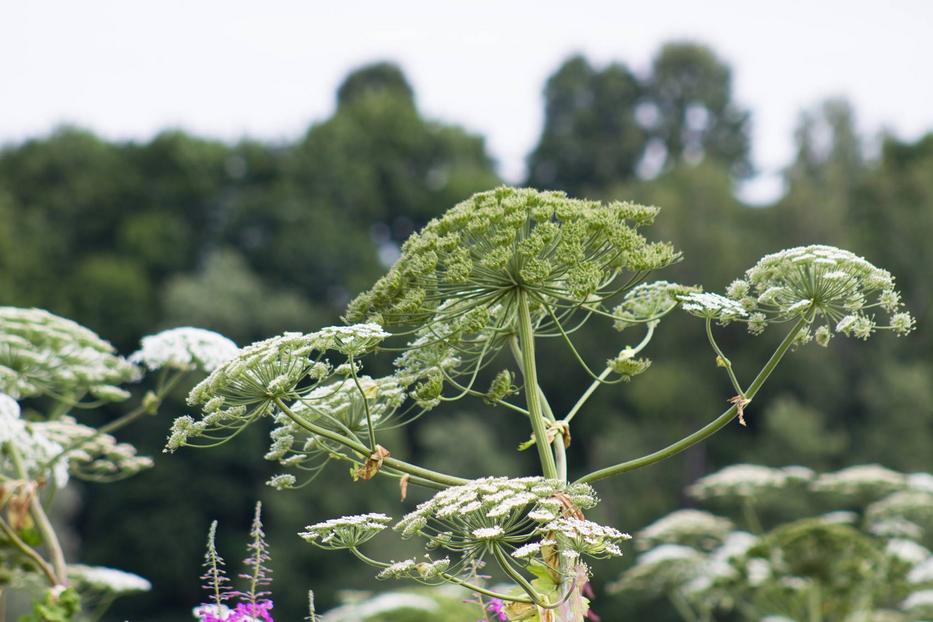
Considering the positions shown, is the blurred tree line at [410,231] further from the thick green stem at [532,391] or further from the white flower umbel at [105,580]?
the thick green stem at [532,391]

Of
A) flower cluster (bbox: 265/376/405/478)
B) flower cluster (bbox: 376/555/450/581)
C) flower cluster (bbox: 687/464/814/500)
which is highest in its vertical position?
flower cluster (bbox: 687/464/814/500)

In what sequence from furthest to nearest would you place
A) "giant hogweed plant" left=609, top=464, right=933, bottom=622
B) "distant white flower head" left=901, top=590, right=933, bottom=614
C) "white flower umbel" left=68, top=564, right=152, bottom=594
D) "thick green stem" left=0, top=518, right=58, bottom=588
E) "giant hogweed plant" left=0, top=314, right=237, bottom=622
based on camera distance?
"distant white flower head" left=901, top=590, right=933, bottom=614
"giant hogweed plant" left=609, top=464, right=933, bottom=622
"white flower umbel" left=68, top=564, right=152, bottom=594
"giant hogweed plant" left=0, top=314, right=237, bottom=622
"thick green stem" left=0, top=518, right=58, bottom=588

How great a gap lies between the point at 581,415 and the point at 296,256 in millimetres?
16212

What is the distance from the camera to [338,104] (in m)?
81.0

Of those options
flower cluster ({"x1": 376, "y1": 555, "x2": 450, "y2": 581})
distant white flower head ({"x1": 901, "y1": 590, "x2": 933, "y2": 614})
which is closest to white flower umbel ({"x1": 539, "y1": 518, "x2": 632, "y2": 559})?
flower cluster ({"x1": 376, "y1": 555, "x2": 450, "y2": 581})

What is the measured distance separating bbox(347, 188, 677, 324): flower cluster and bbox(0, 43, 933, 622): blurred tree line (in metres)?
37.7

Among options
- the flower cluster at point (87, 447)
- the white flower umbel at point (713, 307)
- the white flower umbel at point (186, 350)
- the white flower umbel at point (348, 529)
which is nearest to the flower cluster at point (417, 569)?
the white flower umbel at point (348, 529)

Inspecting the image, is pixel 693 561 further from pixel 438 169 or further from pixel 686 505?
pixel 438 169

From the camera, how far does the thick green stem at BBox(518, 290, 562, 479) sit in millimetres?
4691

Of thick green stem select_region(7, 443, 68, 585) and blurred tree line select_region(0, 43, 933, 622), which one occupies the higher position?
blurred tree line select_region(0, 43, 933, 622)

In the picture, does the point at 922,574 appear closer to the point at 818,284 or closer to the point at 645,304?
the point at 645,304

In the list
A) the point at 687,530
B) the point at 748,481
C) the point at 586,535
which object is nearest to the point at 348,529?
the point at 586,535

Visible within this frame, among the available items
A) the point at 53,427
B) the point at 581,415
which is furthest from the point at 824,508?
the point at 53,427

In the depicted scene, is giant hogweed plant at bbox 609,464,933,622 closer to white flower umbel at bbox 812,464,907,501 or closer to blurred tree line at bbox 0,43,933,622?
white flower umbel at bbox 812,464,907,501
